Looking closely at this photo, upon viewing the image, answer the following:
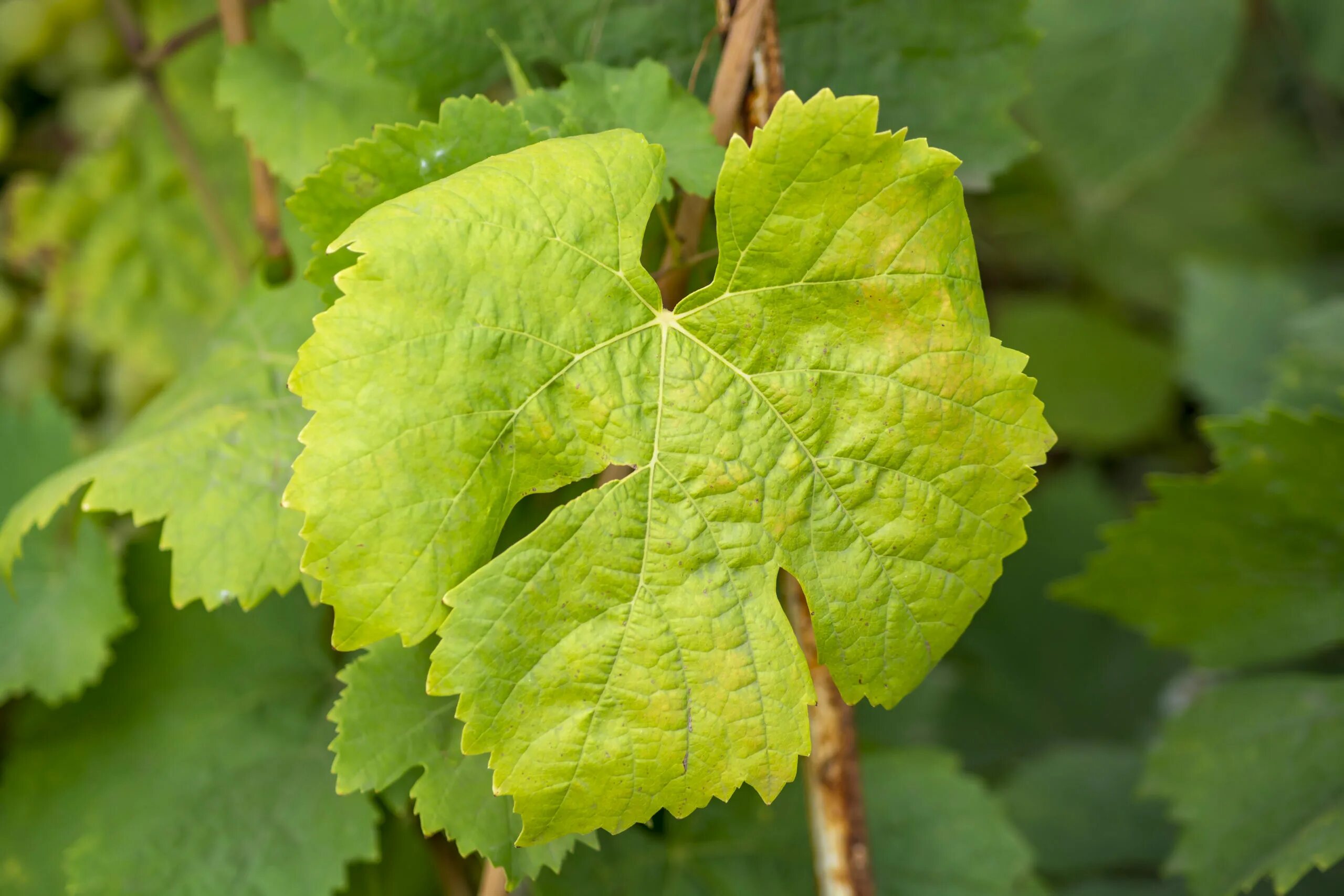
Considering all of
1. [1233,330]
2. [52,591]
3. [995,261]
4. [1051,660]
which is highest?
[52,591]

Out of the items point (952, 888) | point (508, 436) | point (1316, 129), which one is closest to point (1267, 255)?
point (1316, 129)

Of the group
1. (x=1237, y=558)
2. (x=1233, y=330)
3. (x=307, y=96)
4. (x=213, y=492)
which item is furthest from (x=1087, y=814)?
(x=307, y=96)

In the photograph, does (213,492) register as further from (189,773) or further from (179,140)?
(179,140)

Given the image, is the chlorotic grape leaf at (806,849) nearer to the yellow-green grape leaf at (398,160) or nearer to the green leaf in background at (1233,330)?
the yellow-green grape leaf at (398,160)

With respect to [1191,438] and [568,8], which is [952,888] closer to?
[568,8]

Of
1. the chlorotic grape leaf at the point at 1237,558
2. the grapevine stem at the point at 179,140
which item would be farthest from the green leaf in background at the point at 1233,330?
the grapevine stem at the point at 179,140
